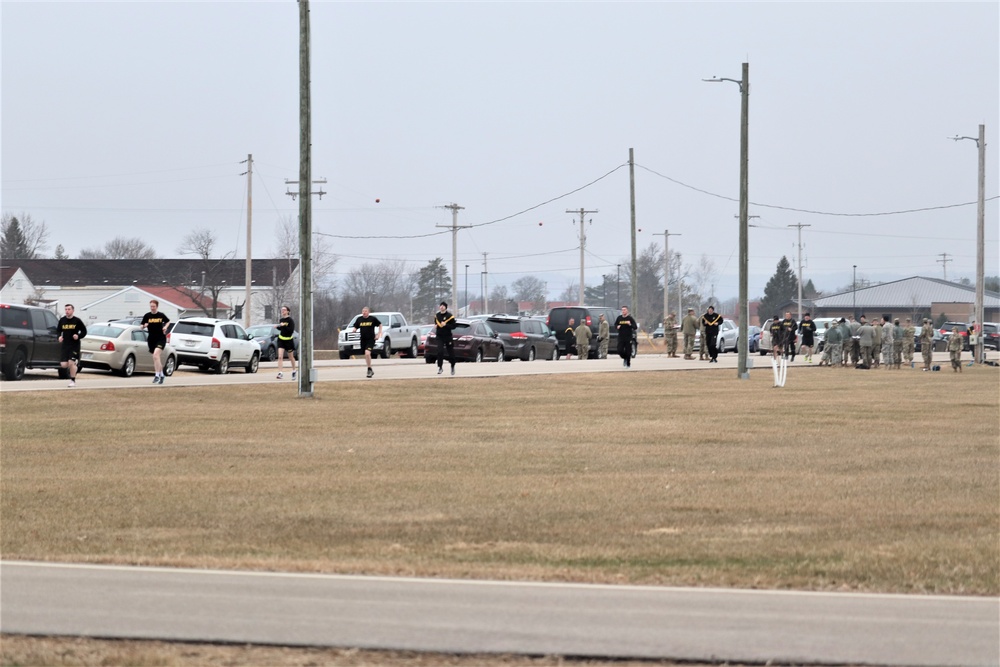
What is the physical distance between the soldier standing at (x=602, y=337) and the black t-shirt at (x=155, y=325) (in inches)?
941

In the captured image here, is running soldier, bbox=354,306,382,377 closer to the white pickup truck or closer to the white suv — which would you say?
the white suv

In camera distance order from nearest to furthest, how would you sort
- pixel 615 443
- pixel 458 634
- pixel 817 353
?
pixel 458 634 < pixel 615 443 < pixel 817 353

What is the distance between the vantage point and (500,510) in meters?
11.8

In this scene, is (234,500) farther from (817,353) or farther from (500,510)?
(817,353)

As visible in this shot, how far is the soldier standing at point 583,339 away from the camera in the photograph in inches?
1875

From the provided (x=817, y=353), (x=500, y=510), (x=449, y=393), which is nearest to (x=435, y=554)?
(x=500, y=510)

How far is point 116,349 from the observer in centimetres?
3189

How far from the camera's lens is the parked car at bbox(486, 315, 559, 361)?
4597 centimetres

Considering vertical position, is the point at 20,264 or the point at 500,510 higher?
the point at 20,264

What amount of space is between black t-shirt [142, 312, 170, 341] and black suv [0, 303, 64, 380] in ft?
6.77

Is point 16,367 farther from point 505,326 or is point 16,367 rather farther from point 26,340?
point 505,326

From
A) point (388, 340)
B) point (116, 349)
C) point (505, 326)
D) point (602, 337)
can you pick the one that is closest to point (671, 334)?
point (602, 337)

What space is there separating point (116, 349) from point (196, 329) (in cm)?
409

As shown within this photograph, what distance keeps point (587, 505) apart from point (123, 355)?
73.4 feet
